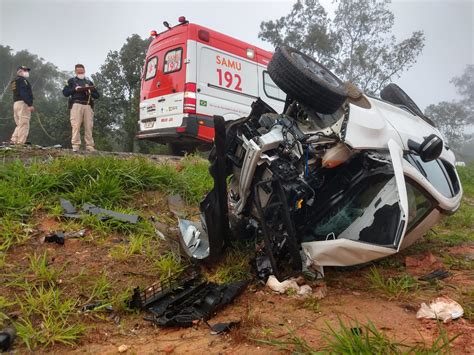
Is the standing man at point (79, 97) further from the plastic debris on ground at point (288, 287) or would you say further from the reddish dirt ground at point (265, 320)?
the plastic debris on ground at point (288, 287)

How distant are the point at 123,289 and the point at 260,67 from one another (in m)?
6.44

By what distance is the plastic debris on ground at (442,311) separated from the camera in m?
2.17

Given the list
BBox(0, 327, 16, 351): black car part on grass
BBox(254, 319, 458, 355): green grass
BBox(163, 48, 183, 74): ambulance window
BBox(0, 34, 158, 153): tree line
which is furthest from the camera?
BBox(0, 34, 158, 153): tree line

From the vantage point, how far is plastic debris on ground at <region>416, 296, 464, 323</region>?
2.17m

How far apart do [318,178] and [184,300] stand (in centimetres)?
131

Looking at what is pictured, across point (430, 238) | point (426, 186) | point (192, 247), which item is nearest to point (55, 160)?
point (192, 247)

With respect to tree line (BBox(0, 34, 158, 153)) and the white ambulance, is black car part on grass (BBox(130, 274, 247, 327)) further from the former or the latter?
tree line (BBox(0, 34, 158, 153))

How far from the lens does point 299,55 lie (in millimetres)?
2996

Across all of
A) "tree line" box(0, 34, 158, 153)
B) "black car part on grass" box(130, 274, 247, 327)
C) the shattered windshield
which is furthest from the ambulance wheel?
"tree line" box(0, 34, 158, 153)

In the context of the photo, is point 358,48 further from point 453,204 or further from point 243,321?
point 243,321

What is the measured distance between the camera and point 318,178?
287 cm

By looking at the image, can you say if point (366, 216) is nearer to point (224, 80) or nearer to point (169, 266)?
point (169, 266)

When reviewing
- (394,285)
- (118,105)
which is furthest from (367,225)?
(118,105)

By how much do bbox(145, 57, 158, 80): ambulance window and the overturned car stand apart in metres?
5.42
